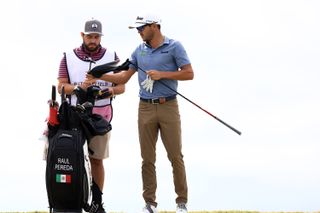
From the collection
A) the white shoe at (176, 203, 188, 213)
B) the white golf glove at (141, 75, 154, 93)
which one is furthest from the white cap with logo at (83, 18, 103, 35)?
the white shoe at (176, 203, 188, 213)

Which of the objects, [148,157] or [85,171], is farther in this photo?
[148,157]

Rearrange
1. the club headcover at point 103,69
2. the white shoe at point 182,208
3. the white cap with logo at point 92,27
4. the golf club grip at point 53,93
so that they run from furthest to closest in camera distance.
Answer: the white shoe at point 182,208
the white cap with logo at point 92,27
the club headcover at point 103,69
the golf club grip at point 53,93

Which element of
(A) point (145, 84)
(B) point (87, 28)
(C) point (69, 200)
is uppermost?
(B) point (87, 28)

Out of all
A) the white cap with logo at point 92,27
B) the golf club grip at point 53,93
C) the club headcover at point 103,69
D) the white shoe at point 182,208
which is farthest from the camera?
the white shoe at point 182,208

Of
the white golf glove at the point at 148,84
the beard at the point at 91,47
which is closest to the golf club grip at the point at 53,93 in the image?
the beard at the point at 91,47

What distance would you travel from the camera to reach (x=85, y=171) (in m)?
7.71

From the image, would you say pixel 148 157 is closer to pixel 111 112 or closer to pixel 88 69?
pixel 111 112

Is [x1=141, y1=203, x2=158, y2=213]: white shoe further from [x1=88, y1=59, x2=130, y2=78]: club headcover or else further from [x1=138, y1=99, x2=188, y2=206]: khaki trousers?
[x1=88, y1=59, x2=130, y2=78]: club headcover

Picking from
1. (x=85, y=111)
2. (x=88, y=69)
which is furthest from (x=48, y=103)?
(x=88, y=69)

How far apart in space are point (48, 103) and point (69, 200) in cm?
110

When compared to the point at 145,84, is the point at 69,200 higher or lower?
lower

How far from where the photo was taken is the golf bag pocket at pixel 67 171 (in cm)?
761

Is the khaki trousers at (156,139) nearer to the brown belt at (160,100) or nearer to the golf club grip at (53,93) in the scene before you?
the brown belt at (160,100)

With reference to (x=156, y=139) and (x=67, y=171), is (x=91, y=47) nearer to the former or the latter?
(x=156, y=139)
